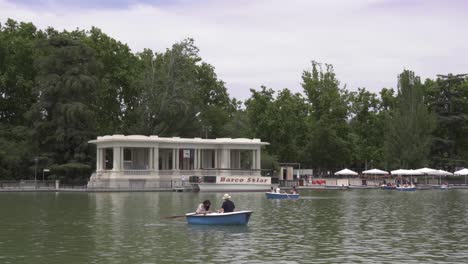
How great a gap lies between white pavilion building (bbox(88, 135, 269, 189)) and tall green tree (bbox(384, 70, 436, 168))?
70.8ft

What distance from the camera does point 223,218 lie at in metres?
34.3

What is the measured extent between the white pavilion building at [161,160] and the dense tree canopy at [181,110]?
3863 millimetres

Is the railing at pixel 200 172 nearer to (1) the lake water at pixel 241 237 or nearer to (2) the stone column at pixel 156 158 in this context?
(2) the stone column at pixel 156 158

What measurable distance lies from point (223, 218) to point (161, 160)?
54.6 m

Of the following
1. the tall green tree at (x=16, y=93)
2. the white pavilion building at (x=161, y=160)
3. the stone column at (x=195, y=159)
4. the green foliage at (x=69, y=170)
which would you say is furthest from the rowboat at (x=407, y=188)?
the tall green tree at (x=16, y=93)

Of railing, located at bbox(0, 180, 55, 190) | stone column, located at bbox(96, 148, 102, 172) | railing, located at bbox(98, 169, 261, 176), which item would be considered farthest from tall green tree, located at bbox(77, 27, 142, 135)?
railing, located at bbox(0, 180, 55, 190)

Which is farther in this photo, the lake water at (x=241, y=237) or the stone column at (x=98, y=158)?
the stone column at (x=98, y=158)

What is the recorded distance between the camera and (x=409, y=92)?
100375mm

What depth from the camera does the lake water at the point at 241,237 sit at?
79.8 ft

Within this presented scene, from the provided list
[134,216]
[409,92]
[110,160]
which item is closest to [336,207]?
[134,216]

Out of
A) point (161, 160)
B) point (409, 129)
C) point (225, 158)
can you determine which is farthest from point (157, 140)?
point (409, 129)

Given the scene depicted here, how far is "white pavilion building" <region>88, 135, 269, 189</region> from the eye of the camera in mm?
79812

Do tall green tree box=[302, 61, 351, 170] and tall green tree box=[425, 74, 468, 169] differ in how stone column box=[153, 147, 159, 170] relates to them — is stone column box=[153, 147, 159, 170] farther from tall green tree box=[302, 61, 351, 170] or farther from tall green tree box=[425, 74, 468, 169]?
tall green tree box=[425, 74, 468, 169]

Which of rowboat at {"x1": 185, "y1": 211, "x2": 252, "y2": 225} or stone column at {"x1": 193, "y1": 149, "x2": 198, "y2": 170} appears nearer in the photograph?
rowboat at {"x1": 185, "y1": 211, "x2": 252, "y2": 225}
